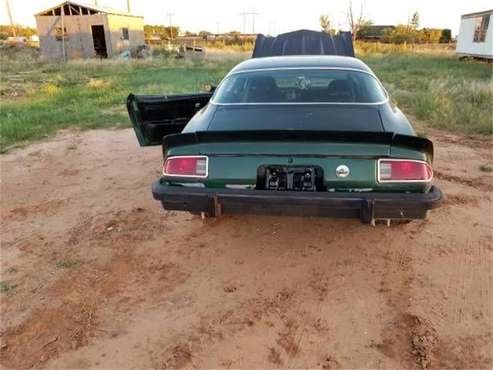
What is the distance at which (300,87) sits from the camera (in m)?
3.86

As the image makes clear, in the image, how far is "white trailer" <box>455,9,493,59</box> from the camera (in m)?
20.7

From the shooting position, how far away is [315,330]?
2.51 metres

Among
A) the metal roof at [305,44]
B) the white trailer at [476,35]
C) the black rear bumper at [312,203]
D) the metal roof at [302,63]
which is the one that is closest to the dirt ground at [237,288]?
the black rear bumper at [312,203]

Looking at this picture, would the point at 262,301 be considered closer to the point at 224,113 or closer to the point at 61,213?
the point at 224,113

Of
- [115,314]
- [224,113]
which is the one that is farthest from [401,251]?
[115,314]

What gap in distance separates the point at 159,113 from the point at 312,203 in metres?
2.59

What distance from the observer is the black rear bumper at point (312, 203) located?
265 centimetres

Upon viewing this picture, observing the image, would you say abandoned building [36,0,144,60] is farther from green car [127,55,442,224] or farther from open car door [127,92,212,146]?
green car [127,55,442,224]

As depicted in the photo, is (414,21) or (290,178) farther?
(414,21)

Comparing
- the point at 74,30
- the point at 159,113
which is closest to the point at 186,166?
the point at 159,113

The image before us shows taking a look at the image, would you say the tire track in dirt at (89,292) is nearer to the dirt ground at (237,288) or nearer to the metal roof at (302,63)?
the dirt ground at (237,288)

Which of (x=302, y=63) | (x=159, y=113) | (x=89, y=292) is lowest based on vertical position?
(x=89, y=292)

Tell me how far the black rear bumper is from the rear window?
1154mm

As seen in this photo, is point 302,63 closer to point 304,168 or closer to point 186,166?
point 304,168
